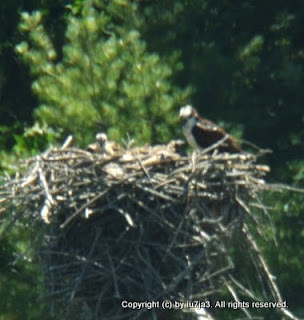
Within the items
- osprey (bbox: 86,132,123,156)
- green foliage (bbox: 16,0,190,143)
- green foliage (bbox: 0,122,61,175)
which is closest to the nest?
osprey (bbox: 86,132,123,156)

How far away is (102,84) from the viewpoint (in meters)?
Result: 13.4

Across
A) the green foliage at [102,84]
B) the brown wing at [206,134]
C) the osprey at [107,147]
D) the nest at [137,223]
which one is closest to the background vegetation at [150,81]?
the green foliage at [102,84]

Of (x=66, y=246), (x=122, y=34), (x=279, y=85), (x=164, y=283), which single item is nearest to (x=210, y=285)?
(x=164, y=283)

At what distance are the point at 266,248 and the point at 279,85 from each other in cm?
282

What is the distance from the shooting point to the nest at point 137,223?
8.49 m

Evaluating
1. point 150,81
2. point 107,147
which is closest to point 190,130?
point 107,147

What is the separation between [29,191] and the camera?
870 centimetres

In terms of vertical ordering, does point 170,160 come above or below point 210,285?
above

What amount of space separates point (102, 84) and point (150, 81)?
0.51m

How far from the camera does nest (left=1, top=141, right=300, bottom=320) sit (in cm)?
849

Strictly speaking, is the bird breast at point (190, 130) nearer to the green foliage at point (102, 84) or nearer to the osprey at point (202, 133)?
the osprey at point (202, 133)

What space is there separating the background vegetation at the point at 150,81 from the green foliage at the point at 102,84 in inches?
0.5

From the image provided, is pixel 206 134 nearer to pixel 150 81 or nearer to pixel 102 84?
pixel 150 81

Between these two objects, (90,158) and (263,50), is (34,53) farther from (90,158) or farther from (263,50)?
(90,158)
